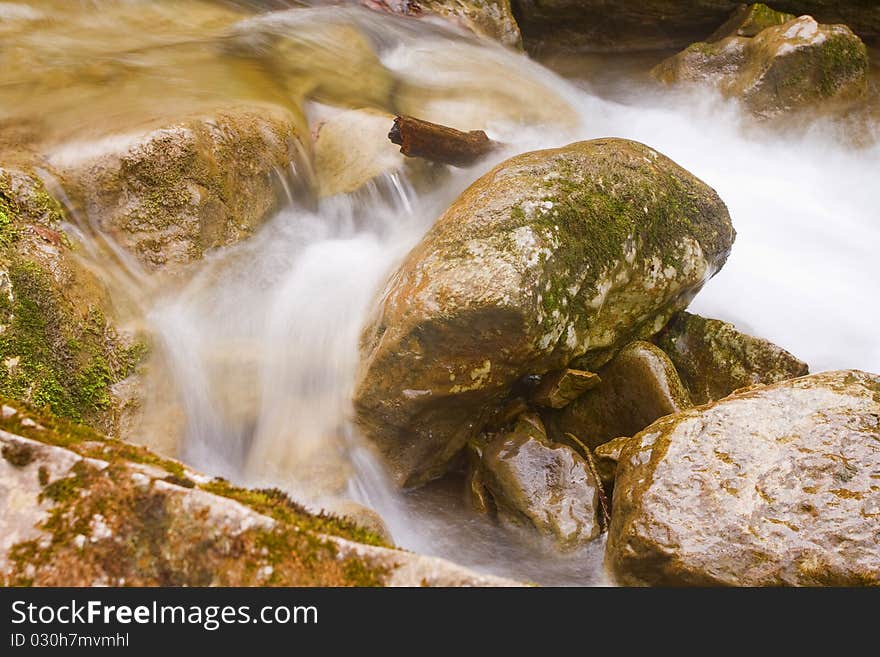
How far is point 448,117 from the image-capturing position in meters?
8.98

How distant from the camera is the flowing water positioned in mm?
5273

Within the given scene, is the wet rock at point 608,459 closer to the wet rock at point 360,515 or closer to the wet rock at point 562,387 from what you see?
the wet rock at point 562,387

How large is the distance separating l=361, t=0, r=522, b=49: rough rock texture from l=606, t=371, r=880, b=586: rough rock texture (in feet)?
31.5

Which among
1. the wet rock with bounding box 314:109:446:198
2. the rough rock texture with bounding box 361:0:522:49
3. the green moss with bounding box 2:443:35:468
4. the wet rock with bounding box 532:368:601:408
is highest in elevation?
the rough rock texture with bounding box 361:0:522:49

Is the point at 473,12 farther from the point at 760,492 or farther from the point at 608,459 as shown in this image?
the point at 760,492

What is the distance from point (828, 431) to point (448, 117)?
640 cm

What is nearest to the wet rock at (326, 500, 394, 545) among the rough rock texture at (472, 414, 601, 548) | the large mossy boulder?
the large mossy boulder

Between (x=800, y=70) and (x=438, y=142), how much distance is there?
7.12m

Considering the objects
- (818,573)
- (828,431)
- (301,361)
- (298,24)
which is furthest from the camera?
(298,24)

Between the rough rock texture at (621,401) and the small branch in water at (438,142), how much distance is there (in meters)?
3.21

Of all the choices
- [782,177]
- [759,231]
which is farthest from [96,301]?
[782,177]

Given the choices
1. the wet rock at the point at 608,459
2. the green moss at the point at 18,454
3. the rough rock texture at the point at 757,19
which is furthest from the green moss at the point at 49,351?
the rough rock texture at the point at 757,19

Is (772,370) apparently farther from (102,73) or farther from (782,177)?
(102,73)

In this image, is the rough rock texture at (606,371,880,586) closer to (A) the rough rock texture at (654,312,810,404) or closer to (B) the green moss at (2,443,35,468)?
(A) the rough rock texture at (654,312,810,404)
